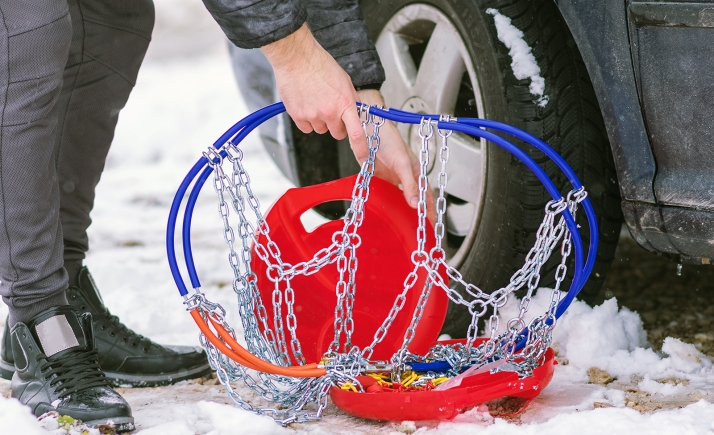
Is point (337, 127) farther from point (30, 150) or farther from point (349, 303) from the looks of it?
point (30, 150)

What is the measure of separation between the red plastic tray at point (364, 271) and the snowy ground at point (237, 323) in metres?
0.22

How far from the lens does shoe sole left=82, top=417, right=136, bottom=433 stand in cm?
166

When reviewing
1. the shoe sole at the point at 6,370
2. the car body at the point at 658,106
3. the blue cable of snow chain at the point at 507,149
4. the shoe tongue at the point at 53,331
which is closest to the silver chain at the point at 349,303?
the blue cable of snow chain at the point at 507,149

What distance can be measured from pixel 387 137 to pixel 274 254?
375 mm

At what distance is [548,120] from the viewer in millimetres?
1916

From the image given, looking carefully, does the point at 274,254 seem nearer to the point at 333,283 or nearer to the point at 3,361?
the point at 333,283

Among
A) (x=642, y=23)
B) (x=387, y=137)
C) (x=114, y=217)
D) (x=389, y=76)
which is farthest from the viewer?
(x=114, y=217)

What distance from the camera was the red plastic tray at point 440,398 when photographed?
1606mm

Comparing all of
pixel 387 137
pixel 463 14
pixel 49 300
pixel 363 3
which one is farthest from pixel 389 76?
pixel 49 300

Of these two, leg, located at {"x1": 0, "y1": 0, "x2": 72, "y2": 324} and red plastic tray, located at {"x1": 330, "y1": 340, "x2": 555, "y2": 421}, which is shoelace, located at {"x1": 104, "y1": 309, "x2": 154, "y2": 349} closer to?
leg, located at {"x1": 0, "y1": 0, "x2": 72, "y2": 324}

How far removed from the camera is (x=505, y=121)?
1948 mm

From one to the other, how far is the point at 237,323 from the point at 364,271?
2.37 feet

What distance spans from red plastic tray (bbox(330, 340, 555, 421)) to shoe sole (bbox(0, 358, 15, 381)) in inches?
33.4

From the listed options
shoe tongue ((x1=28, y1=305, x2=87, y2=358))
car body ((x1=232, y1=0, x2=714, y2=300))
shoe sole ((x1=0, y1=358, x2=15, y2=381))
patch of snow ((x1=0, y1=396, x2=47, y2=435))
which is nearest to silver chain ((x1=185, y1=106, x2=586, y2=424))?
car body ((x1=232, y1=0, x2=714, y2=300))
